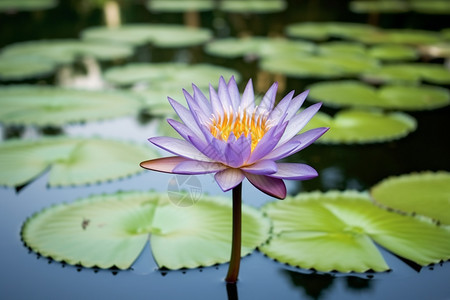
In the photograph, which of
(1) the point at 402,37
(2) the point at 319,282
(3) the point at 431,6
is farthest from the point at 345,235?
(3) the point at 431,6

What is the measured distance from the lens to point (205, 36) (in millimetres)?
4297

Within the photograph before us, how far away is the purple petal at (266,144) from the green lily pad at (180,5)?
5057mm

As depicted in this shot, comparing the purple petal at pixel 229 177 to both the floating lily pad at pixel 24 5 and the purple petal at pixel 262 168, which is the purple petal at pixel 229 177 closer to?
the purple petal at pixel 262 168

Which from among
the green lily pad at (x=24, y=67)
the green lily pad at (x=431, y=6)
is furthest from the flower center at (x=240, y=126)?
the green lily pad at (x=431, y=6)

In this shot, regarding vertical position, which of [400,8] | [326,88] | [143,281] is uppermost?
[400,8]

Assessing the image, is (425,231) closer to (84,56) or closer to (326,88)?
(326,88)

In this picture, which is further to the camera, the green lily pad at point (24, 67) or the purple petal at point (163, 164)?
the green lily pad at point (24, 67)

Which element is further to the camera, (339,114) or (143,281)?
(339,114)

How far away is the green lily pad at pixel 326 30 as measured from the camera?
4.55 metres

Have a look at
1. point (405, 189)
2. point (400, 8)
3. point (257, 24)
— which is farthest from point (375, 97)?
point (400, 8)

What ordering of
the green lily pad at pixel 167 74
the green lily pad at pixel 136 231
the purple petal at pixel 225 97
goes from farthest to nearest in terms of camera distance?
the green lily pad at pixel 167 74 < the green lily pad at pixel 136 231 < the purple petal at pixel 225 97

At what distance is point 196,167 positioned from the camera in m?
0.96

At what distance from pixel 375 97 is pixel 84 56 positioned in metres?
2.17

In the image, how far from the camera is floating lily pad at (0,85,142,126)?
2.32 metres
